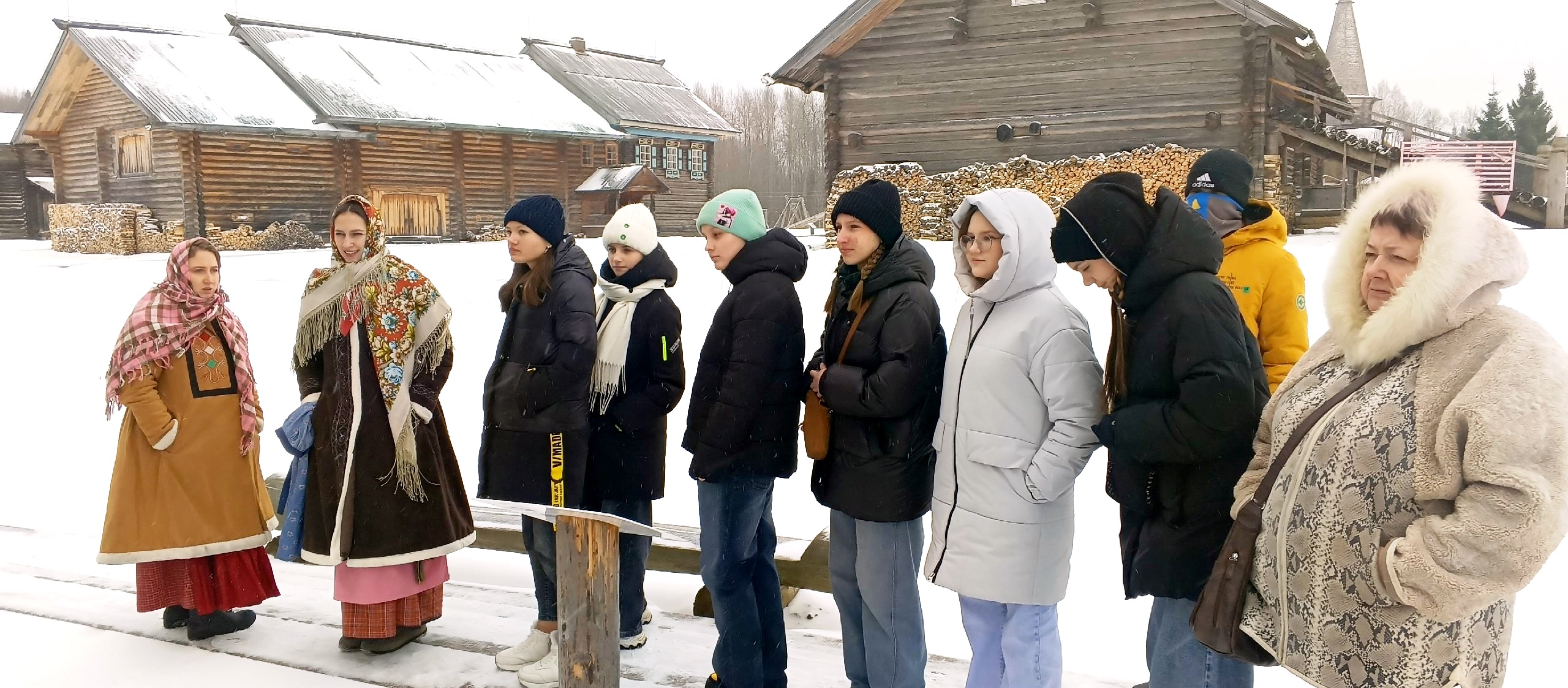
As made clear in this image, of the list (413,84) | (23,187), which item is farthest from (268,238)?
(23,187)

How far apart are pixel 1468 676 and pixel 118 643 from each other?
4.53 metres

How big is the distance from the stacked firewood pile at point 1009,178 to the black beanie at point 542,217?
37.5 feet

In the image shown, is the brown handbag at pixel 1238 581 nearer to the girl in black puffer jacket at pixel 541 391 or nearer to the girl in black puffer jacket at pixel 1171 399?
the girl in black puffer jacket at pixel 1171 399

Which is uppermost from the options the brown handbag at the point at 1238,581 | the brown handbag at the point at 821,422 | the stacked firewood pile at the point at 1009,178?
the stacked firewood pile at the point at 1009,178

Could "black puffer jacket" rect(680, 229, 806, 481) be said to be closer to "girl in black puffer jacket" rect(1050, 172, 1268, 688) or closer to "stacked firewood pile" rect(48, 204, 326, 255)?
"girl in black puffer jacket" rect(1050, 172, 1268, 688)

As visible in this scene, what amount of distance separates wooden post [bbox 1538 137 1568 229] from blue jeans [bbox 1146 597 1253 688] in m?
17.2

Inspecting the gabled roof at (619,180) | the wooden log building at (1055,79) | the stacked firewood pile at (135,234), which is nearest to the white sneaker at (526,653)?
the wooden log building at (1055,79)

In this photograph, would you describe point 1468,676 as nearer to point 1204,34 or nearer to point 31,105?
point 1204,34

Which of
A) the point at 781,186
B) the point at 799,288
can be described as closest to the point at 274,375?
the point at 799,288

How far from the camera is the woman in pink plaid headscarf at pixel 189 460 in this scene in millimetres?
3854

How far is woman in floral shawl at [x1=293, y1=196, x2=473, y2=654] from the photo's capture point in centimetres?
372

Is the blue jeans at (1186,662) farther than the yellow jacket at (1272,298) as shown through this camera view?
No

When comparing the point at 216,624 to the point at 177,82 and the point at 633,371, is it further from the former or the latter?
the point at 177,82

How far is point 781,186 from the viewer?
203 ft
